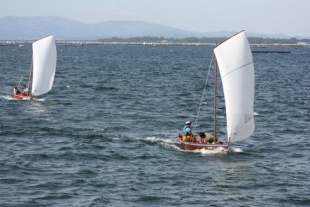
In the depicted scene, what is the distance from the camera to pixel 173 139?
174 ft

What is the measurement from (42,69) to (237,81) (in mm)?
40982

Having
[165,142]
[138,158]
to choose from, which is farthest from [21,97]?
[138,158]

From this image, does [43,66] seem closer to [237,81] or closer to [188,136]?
[188,136]

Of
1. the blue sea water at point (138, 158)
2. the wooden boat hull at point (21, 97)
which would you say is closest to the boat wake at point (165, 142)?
the blue sea water at point (138, 158)

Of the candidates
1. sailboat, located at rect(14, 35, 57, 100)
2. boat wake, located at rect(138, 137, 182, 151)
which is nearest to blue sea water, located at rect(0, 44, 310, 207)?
boat wake, located at rect(138, 137, 182, 151)

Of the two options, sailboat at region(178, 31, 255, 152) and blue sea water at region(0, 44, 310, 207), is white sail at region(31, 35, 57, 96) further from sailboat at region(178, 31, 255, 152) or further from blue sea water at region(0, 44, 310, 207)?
sailboat at region(178, 31, 255, 152)

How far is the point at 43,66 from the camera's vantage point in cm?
8062

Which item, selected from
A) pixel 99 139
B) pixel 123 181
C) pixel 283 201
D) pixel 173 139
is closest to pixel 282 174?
pixel 283 201

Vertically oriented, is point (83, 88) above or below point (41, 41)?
below

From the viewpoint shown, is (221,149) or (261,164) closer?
(261,164)

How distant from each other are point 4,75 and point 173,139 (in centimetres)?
7742

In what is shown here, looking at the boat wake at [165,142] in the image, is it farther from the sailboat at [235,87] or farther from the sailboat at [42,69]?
the sailboat at [42,69]

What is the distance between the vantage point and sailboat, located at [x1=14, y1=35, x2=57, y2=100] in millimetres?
80438

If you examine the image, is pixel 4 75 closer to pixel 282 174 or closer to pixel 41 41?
pixel 41 41
